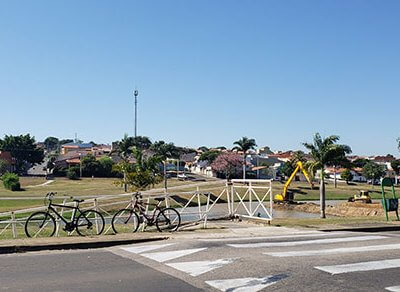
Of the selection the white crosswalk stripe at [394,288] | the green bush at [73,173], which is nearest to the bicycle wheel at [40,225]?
the white crosswalk stripe at [394,288]

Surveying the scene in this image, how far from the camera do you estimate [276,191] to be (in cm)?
7531

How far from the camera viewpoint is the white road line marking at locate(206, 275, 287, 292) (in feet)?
24.3

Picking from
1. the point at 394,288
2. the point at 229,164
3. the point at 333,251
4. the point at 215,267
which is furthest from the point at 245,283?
the point at 229,164

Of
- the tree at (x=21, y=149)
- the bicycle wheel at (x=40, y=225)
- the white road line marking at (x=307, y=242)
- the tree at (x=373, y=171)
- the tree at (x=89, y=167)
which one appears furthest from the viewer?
the tree at (x=21, y=149)

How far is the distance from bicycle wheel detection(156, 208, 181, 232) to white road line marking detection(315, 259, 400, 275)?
679cm

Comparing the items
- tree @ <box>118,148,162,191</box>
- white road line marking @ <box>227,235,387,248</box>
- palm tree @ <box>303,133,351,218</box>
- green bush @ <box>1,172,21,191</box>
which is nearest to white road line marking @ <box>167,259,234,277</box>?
white road line marking @ <box>227,235,387,248</box>

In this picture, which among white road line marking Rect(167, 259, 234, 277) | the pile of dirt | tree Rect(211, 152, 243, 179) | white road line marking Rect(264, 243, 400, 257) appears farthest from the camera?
tree Rect(211, 152, 243, 179)

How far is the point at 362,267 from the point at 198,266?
2925 mm

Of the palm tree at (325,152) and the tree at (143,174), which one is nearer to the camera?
the tree at (143,174)

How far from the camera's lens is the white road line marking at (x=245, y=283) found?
24.3 ft

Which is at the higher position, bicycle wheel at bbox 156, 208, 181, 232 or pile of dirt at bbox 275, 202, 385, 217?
bicycle wheel at bbox 156, 208, 181, 232

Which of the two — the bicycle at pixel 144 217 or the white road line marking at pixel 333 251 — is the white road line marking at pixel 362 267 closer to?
the white road line marking at pixel 333 251

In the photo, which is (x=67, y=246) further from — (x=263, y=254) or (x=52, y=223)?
(x=263, y=254)

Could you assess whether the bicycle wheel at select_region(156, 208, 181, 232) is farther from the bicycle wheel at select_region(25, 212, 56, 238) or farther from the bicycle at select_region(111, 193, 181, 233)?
the bicycle wheel at select_region(25, 212, 56, 238)
